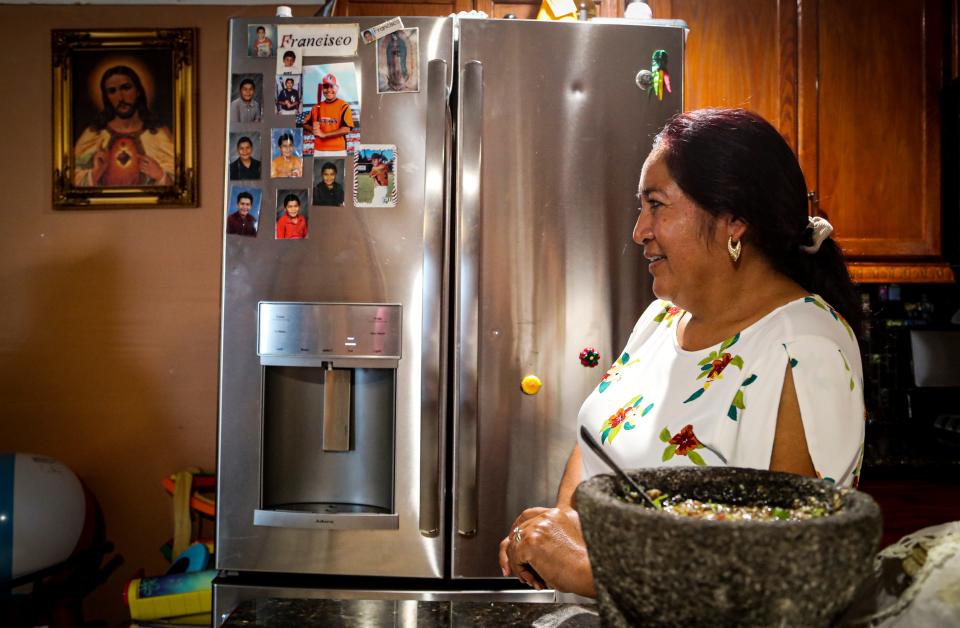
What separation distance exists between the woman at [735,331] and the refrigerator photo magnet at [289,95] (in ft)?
2.98

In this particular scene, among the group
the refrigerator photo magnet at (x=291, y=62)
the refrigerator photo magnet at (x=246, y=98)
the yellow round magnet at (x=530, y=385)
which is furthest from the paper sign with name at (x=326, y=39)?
the yellow round magnet at (x=530, y=385)

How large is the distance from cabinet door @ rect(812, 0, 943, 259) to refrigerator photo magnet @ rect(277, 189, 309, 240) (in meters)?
1.46

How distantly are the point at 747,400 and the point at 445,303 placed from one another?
834 mm

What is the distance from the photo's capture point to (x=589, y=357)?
175cm

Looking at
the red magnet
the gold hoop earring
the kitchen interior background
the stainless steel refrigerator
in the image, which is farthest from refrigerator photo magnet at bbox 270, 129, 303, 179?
the kitchen interior background

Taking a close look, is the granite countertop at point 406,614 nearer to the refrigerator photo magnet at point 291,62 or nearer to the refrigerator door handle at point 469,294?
the refrigerator door handle at point 469,294

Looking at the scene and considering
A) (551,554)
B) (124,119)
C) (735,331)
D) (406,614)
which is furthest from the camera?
(124,119)

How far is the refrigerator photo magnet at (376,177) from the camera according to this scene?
1.75 m

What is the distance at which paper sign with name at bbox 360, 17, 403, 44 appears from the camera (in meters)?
1.76

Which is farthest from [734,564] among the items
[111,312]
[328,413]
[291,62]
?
[111,312]

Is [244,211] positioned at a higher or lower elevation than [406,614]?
higher

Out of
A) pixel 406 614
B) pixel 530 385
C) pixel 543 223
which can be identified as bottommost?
pixel 406 614

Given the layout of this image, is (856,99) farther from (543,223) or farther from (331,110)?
(331,110)

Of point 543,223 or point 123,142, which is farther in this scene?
point 123,142
